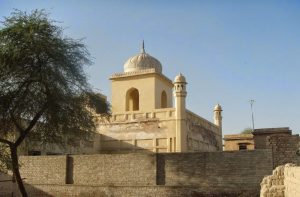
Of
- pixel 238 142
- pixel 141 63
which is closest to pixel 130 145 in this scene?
pixel 141 63

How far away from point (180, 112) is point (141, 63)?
6.78 metres

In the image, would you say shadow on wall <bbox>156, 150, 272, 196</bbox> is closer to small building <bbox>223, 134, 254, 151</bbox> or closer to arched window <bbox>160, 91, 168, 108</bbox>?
arched window <bbox>160, 91, 168, 108</bbox>

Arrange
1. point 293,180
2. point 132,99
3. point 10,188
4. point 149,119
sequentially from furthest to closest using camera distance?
point 132,99
point 149,119
point 10,188
point 293,180

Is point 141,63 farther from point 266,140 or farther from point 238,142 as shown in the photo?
point 266,140

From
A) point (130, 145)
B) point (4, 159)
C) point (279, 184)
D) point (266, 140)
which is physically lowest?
point (279, 184)

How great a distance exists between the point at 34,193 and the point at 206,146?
1448 cm

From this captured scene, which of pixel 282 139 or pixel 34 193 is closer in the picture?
pixel 282 139

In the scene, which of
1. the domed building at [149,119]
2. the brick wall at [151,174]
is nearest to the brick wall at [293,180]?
the brick wall at [151,174]

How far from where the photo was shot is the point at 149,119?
25766mm

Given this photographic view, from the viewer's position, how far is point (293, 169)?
9.54 m

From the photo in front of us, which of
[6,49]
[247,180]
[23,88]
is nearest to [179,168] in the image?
[247,180]

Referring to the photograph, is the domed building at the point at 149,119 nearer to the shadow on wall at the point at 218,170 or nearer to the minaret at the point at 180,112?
the minaret at the point at 180,112

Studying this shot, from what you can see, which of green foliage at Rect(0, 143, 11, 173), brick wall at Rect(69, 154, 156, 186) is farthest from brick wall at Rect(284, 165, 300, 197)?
green foliage at Rect(0, 143, 11, 173)

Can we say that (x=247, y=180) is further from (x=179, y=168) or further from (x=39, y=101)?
(x=39, y=101)
